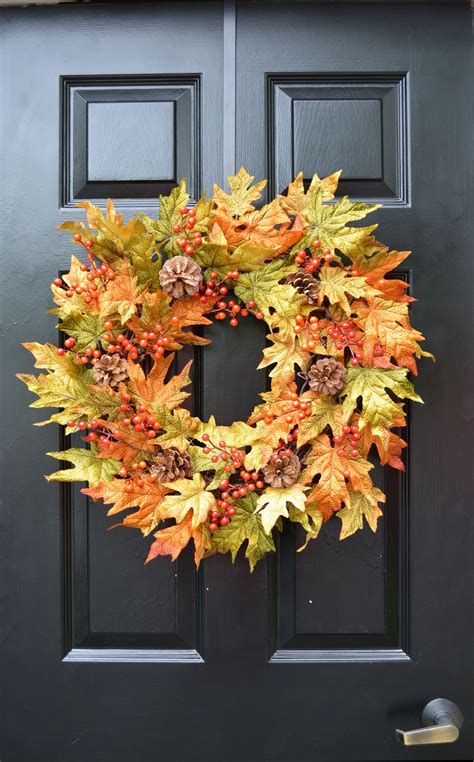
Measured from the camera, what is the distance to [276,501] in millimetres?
815

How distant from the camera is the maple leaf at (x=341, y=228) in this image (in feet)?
2.70

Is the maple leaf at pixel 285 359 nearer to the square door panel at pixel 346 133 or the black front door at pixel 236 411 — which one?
the black front door at pixel 236 411

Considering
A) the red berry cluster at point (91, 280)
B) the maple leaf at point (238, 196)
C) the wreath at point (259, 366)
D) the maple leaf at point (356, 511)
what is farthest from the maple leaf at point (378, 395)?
the red berry cluster at point (91, 280)

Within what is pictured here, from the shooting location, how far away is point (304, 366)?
2.81ft

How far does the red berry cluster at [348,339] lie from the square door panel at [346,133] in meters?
0.26

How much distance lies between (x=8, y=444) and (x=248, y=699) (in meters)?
0.64

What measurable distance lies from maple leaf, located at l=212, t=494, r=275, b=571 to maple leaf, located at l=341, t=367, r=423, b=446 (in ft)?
0.76

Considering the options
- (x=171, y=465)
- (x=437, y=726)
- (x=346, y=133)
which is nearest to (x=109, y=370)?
(x=171, y=465)

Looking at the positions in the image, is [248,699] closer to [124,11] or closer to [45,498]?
[45,498]

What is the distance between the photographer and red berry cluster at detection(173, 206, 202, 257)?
82 cm

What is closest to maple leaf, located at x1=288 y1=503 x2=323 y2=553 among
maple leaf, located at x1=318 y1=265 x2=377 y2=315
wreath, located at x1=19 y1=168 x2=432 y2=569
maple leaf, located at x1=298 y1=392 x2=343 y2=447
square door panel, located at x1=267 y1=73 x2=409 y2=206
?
wreath, located at x1=19 y1=168 x2=432 y2=569

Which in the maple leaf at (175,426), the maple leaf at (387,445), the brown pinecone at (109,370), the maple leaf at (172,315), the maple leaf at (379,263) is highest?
the maple leaf at (379,263)

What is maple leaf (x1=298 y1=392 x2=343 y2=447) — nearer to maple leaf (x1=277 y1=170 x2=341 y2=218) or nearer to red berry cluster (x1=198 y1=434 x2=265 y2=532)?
red berry cluster (x1=198 y1=434 x2=265 y2=532)

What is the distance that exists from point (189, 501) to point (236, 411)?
0.61 feet
